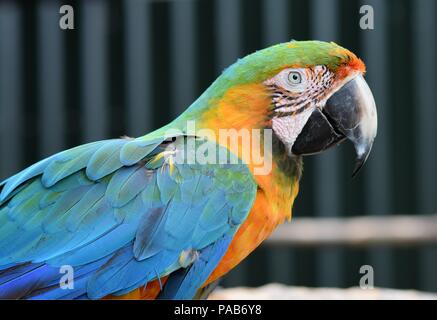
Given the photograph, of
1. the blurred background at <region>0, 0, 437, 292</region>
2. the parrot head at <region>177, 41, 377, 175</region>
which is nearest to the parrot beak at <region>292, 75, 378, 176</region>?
the parrot head at <region>177, 41, 377, 175</region>

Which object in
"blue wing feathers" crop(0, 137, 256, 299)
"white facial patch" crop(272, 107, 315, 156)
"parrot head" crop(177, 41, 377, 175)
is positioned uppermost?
"parrot head" crop(177, 41, 377, 175)

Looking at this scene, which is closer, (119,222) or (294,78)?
(119,222)

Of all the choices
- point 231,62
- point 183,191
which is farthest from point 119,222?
point 231,62

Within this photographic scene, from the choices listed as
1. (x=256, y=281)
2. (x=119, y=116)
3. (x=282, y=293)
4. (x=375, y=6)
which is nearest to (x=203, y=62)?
(x=119, y=116)

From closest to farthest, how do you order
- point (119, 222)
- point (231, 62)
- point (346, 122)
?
point (119, 222) → point (346, 122) → point (231, 62)

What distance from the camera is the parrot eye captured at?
1397 mm

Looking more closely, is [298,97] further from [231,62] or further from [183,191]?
[231,62]

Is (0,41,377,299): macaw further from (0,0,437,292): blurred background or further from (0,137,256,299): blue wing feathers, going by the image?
(0,0,437,292): blurred background

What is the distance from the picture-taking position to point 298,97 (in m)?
1.41

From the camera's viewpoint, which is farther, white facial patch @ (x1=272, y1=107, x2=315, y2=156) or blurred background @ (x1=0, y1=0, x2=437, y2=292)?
blurred background @ (x1=0, y1=0, x2=437, y2=292)

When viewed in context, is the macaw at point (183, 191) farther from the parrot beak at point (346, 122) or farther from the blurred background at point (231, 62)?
the blurred background at point (231, 62)

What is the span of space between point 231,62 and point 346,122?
1537 mm

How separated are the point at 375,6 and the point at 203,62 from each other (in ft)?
2.32

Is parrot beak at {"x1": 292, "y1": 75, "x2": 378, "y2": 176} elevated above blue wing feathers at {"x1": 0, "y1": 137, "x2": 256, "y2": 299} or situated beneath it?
elevated above
